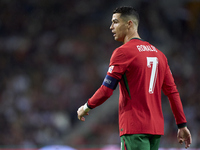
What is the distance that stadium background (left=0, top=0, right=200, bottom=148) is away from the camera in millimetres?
8250

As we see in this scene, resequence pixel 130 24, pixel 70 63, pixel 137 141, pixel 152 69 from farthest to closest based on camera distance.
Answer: pixel 70 63
pixel 130 24
pixel 152 69
pixel 137 141

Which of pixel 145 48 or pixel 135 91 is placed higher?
pixel 145 48

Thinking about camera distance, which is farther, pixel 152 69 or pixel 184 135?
pixel 184 135

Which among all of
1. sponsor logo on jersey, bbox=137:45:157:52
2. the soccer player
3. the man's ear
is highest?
the man's ear

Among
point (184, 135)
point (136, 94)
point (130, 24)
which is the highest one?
point (130, 24)

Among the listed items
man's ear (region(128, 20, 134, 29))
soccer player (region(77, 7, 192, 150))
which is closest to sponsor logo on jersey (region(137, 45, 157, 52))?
soccer player (region(77, 7, 192, 150))

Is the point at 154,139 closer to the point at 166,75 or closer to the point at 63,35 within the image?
the point at 166,75

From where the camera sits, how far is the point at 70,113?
8.70 m

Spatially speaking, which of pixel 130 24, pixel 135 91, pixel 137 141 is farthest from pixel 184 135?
pixel 130 24

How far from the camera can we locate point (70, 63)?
372 inches

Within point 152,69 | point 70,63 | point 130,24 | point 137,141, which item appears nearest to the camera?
point 137,141

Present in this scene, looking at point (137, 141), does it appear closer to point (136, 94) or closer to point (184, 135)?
point (136, 94)

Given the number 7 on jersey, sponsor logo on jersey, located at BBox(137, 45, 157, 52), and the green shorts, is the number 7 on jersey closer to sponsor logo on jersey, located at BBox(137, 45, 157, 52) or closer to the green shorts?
sponsor logo on jersey, located at BBox(137, 45, 157, 52)

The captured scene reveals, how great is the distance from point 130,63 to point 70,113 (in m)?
6.13
